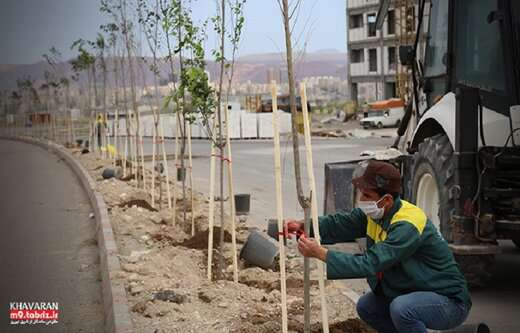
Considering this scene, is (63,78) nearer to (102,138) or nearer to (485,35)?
(102,138)

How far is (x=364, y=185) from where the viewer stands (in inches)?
179

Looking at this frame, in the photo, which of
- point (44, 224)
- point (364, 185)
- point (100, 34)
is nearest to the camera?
point (364, 185)

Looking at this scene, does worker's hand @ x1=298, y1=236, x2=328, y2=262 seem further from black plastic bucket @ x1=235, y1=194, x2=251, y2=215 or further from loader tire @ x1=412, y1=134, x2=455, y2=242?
black plastic bucket @ x1=235, y1=194, x2=251, y2=215

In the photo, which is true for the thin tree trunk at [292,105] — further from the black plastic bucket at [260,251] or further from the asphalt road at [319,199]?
the black plastic bucket at [260,251]

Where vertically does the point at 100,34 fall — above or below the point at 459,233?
above

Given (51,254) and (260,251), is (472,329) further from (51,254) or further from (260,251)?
(51,254)

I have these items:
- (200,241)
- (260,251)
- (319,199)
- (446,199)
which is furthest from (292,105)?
(319,199)

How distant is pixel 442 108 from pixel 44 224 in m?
7.45

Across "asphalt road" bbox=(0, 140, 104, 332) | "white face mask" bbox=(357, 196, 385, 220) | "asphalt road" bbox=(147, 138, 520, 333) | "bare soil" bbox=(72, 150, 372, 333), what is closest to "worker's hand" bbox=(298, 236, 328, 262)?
"white face mask" bbox=(357, 196, 385, 220)

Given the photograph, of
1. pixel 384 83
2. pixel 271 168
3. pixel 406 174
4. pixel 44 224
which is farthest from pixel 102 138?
pixel 384 83

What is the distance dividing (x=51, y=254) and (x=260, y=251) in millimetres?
3338
